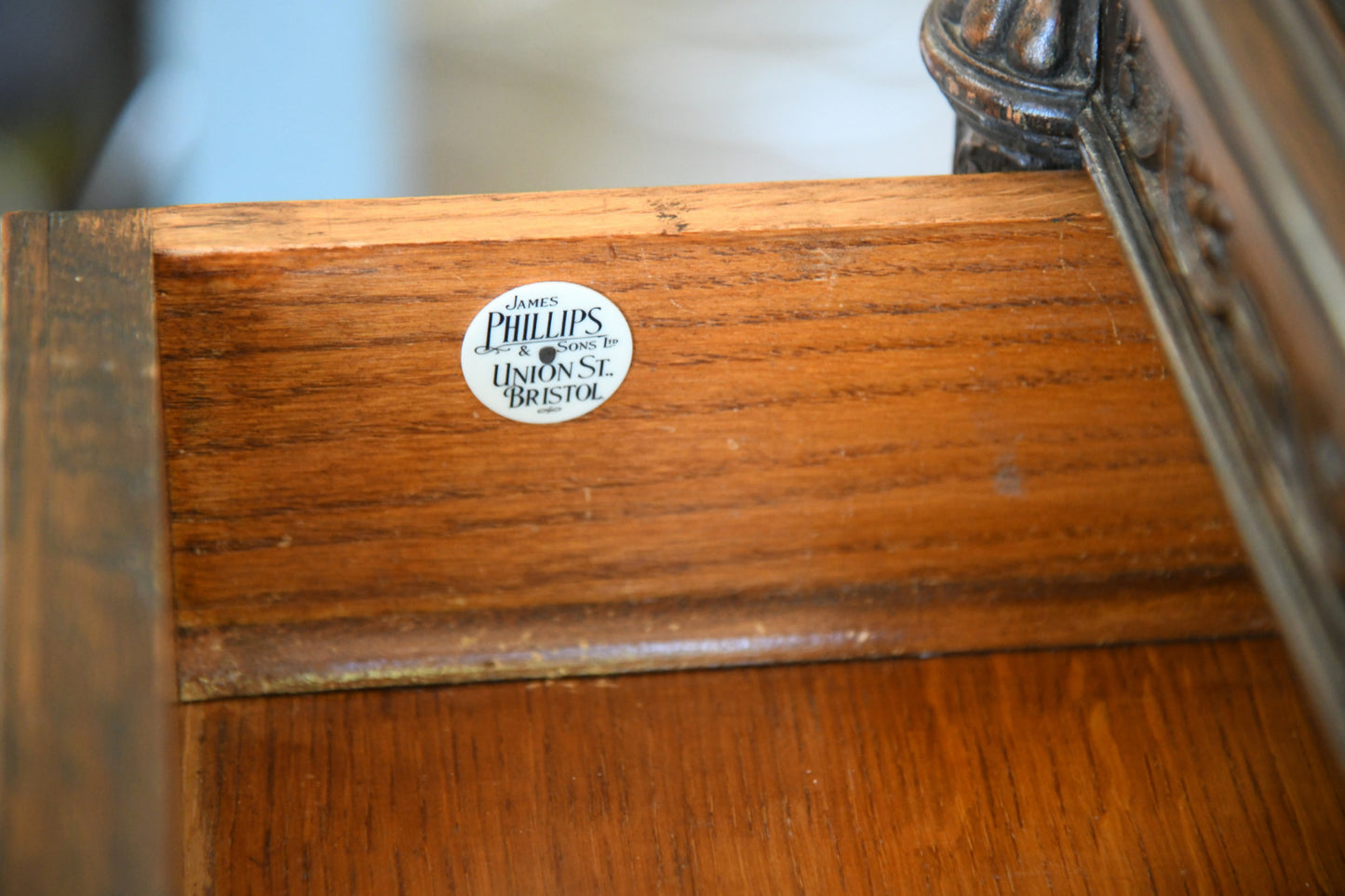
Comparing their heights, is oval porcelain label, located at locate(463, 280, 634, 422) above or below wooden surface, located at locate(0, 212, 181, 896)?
above

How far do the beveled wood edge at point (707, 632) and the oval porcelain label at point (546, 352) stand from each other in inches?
4.8

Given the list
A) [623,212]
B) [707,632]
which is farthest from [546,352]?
[707,632]

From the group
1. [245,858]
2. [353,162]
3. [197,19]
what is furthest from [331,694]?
[197,19]

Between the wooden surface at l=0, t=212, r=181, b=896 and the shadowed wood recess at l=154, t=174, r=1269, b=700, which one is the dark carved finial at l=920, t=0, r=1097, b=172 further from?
the wooden surface at l=0, t=212, r=181, b=896

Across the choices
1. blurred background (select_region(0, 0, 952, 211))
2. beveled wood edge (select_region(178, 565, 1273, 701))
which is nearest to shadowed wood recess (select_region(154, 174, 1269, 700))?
beveled wood edge (select_region(178, 565, 1273, 701))

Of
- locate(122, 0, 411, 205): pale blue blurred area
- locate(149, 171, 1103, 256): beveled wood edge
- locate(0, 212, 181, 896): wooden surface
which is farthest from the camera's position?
locate(122, 0, 411, 205): pale blue blurred area

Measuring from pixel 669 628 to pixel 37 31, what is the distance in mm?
896

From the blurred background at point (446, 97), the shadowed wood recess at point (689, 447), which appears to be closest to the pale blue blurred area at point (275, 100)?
the blurred background at point (446, 97)

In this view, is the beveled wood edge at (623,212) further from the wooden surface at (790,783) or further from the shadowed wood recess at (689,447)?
the wooden surface at (790,783)

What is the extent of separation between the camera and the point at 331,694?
587mm

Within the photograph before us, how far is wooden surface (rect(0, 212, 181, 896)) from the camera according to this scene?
0.30 meters

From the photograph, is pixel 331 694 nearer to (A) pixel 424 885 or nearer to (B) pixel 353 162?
(A) pixel 424 885

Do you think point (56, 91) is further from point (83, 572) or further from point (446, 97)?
point (83, 572)

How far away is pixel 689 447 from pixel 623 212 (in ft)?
0.38
